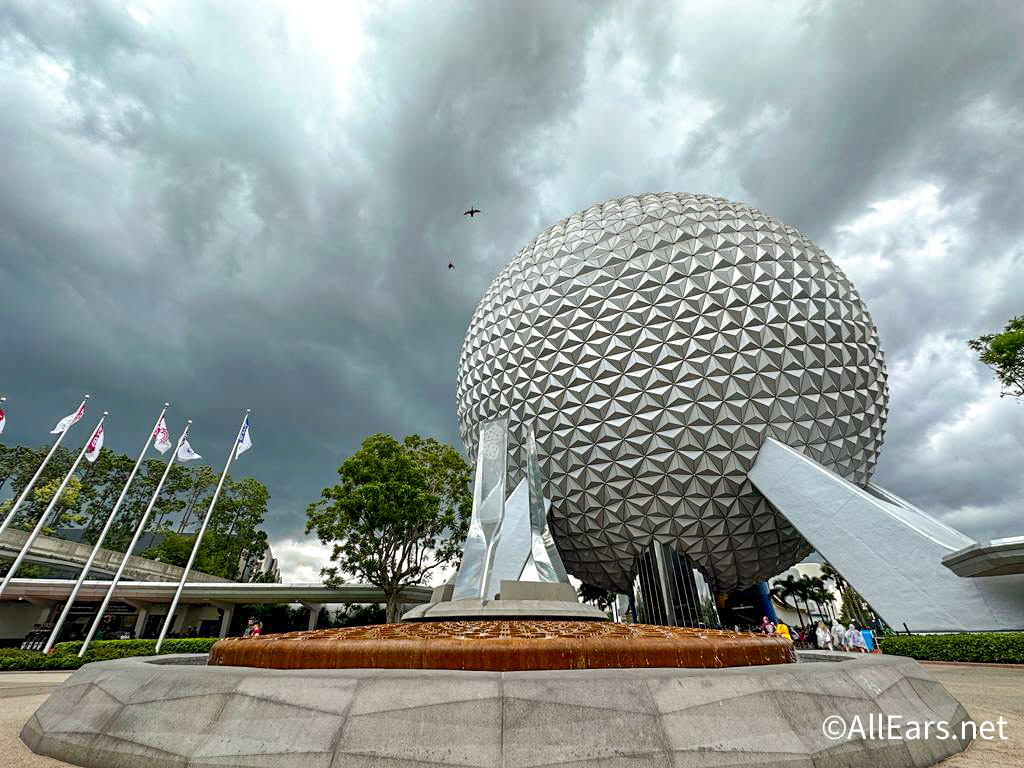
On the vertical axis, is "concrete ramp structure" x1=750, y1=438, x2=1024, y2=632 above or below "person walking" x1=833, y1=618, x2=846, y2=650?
above

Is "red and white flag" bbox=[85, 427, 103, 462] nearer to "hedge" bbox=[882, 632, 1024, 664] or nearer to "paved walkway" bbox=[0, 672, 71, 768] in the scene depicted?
"paved walkway" bbox=[0, 672, 71, 768]

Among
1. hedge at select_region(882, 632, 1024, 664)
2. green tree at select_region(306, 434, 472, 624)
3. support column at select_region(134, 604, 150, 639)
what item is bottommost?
hedge at select_region(882, 632, 1024, 664)

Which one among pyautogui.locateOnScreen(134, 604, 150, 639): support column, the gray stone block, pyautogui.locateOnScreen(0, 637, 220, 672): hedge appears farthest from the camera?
pyautogui.locateOnScreen(134, 604, 150, 639): support column

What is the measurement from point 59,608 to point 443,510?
99.5ft

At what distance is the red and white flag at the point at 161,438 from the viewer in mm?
18047

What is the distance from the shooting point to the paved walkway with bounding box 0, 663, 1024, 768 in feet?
12.0

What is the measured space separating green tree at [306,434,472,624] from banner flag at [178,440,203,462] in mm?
6583

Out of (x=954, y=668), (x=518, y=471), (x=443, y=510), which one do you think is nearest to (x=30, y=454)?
(x=443, y=510)

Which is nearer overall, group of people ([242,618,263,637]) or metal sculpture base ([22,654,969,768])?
metal sculpture base ([22,654,969,768])

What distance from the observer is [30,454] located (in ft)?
162

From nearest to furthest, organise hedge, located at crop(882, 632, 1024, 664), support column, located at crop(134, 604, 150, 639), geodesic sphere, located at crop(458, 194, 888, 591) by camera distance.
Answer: hedge, located at crop(882, 632, 1024, 664), geodesic sphere, located at crop(458, 194, 888, 591), support column, located at crop(134, 604, 150, 639)

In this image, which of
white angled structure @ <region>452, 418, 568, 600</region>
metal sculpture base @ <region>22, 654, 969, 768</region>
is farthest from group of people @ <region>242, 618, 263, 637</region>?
white angled structure @ <region>452, 418, 568, 600</region>

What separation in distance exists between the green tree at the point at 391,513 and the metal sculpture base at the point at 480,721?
63.5 feet

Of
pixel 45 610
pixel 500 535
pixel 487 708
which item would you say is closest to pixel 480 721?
pixel 487 708
